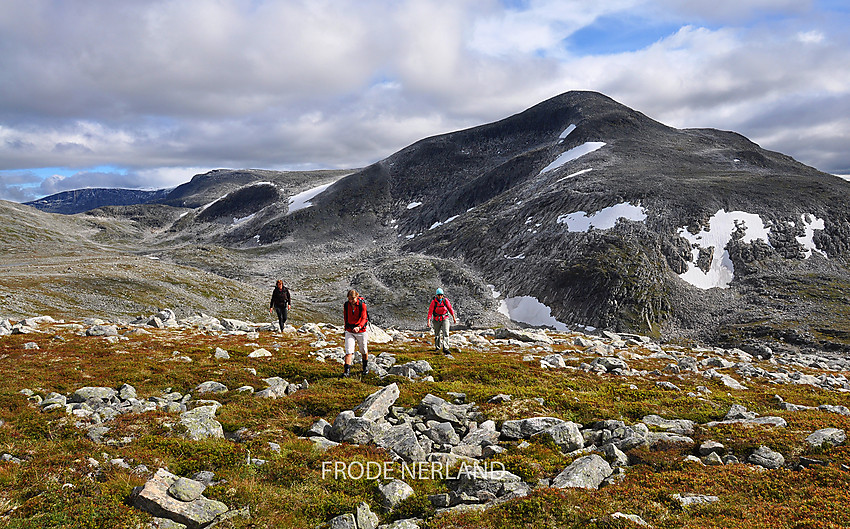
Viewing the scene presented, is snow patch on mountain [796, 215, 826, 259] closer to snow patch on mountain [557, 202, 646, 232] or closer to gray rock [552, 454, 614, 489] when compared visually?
snow patch on mountain [557, 202, 646, 232]

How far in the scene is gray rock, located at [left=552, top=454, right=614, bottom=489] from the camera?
10.3 meters

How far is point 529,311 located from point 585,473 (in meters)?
77.4

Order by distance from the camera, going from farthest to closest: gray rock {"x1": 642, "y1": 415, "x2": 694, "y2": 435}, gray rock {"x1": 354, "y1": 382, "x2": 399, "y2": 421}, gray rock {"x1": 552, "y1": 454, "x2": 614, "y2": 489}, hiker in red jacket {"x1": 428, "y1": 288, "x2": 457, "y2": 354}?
hiker in red jacket {"x1": 428, "y1": 288, "x2": 457, "y2": 354} < gray rock {"x1": 354, "y1": 382, "x2": 399, "y2": 421} < gray rock {"x1": 642, "y1": 415, "x2": 694, "y2": 435} < gray rock {"x1": 552, "y1": 454, "x2": 614, "y2": 489}

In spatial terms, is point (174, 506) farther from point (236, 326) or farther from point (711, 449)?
point (236, 326)

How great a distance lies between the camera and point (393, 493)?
988 centimetres

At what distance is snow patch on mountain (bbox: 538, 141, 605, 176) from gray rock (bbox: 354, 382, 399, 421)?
139 metres

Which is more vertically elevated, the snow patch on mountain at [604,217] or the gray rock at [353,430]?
the snow patch on mountain at [604,217]

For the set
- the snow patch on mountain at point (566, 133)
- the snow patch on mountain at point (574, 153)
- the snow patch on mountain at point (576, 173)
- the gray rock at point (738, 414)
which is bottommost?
the gray rock at point (738, 414)

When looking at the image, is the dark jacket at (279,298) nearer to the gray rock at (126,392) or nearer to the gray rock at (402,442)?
the gray rock at (126,392)

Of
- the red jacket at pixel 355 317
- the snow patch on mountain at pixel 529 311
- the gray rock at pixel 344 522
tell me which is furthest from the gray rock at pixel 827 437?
the snow patch on mountain at pixel 529 311

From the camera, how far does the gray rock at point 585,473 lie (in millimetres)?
10266

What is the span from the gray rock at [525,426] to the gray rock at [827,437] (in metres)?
6.80

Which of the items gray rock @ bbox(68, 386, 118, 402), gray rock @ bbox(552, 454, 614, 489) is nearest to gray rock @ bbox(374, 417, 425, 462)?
gray rock @ bbox(552, 454, 614, 489)

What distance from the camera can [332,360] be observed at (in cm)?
2367
